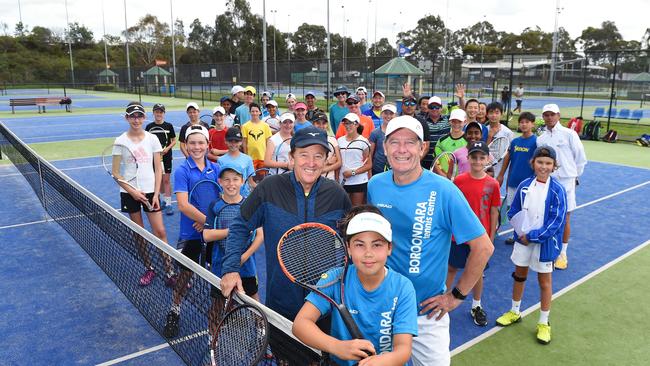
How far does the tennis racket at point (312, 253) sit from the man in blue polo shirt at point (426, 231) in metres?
0.43

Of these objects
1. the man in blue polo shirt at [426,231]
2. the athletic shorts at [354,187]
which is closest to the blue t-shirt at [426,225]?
the man in blue polo shirt at [426,231]

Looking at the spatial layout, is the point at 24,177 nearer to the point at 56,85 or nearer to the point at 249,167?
the point at 249,167

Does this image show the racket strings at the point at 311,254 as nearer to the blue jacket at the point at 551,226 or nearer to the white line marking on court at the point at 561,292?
the white line marking on court at the point at 561,292

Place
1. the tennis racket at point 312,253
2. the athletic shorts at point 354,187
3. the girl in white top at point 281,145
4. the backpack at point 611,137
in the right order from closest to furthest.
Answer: the tennis racket at point 312,253
the athletic shorts at point 354,187
the girl in white top at point 281,145
the backpack at point 611,137

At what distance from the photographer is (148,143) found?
670 centimetres

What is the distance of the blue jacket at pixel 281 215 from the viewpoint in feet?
10.1

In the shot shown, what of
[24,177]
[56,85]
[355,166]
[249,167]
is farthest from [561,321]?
[56,85]

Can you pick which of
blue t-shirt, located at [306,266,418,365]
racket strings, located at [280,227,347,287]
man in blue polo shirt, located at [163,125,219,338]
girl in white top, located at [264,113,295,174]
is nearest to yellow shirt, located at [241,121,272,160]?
girl in white top, located at [264,113,295,174]

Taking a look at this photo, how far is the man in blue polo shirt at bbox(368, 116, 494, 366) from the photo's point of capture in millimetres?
2898

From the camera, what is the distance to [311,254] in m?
2.86

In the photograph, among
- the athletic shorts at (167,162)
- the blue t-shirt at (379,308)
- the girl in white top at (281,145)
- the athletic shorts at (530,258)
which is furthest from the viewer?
the athletic shorts at (167,162)

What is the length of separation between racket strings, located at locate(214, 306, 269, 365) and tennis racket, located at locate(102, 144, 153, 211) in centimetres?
380

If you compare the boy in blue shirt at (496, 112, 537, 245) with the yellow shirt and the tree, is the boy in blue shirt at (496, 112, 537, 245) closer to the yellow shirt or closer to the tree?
the yellow shirt

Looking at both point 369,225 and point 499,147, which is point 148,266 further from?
point 499,147
